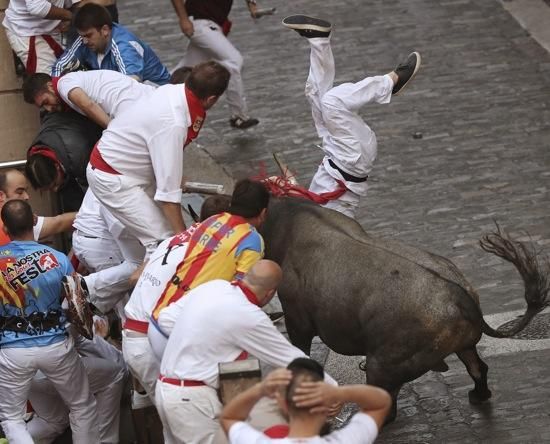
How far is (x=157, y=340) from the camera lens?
8.06m

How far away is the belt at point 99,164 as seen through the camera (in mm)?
9748

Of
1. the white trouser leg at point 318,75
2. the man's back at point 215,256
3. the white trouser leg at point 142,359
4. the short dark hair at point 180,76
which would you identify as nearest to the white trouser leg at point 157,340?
the man's back at point 215,256

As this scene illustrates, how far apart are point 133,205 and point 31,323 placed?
129 centimetres

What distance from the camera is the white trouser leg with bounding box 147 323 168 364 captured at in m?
8.02

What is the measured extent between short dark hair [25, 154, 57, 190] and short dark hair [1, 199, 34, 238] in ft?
5.22

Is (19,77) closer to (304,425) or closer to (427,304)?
(427,304)

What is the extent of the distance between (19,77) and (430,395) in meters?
4.94

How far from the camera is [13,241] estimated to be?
29.3 ft

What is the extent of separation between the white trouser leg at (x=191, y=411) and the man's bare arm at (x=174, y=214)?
2.19 m

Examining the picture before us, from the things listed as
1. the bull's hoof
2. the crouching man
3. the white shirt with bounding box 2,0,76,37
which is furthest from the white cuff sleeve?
the white shirt with bounding box 2,0,76,37

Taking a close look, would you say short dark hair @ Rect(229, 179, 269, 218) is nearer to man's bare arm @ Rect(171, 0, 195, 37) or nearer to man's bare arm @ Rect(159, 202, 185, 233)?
man's bare arm @ Rect(159, 202, 185, 233)

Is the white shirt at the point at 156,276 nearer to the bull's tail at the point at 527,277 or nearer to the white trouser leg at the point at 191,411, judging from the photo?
the white trouser leg at the point at 191,411

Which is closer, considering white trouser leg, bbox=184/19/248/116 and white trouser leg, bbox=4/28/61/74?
white trouser leg, bbox=4/28/61/74

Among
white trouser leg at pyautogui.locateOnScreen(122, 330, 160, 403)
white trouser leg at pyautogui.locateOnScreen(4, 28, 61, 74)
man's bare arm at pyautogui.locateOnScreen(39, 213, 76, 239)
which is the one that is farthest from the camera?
white trouser leg at pyautogui.locateOnScreen(4, 28, 61, 74)
